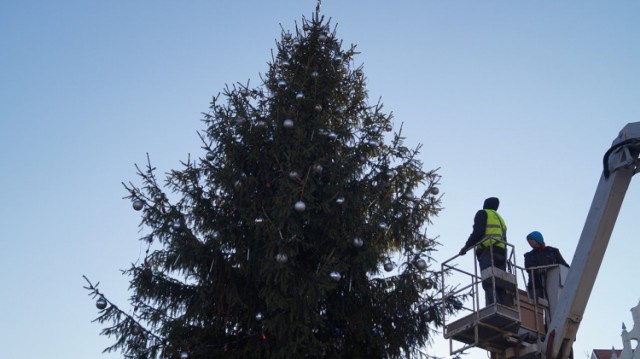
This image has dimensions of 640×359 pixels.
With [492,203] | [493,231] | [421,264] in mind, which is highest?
[492,203]

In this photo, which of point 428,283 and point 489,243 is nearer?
point 489,243

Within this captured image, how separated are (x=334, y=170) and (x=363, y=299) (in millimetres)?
2300

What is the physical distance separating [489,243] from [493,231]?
0.79 feet

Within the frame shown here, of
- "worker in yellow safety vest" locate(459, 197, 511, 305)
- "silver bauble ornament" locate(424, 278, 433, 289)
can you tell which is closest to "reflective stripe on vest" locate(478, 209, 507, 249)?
"worker in yellow safety vest" locate(459, 197, 511, 305)

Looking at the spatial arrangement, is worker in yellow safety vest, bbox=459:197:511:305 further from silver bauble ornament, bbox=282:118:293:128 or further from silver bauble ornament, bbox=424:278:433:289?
silver bauble ornament, bbox=282:118:293:128

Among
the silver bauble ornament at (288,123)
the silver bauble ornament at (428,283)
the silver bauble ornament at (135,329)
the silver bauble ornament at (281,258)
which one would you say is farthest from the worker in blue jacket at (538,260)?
the silver bauble ornament at (135,329)

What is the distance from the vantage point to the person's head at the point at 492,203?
504 inches

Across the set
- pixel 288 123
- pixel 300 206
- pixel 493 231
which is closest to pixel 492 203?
pixel 493 231

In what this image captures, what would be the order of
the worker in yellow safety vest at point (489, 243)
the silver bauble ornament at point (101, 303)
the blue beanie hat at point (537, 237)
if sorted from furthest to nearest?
the blue beanie hat at point (537, 237)
the silver bauble ornament at point (101, 303)
the worker in yellow safety vest at point (489, 243)

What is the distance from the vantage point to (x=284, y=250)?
11.9 meters

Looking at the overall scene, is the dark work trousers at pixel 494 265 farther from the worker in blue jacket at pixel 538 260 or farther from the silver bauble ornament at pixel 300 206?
the silver bauble ornament at pixel 300 206

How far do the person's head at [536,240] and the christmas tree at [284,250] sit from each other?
1638 mm

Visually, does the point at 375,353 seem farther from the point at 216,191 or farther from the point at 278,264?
the point at 216,191

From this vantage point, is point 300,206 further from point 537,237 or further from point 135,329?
point 537,237
